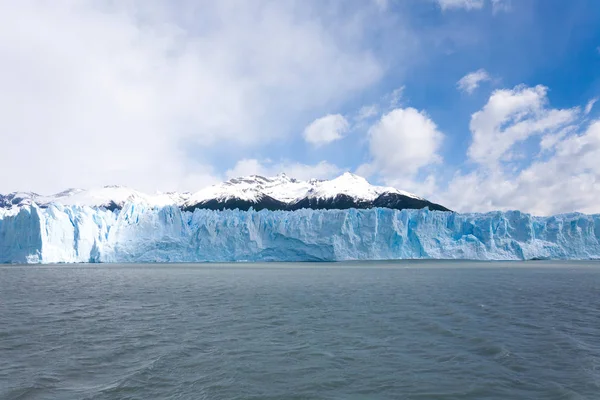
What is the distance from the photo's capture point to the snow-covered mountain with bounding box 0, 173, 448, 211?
445ft

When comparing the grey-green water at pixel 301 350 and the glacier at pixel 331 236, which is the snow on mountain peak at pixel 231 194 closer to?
the glacier at pixel 331 236

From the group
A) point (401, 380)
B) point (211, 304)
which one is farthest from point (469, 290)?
point (401, 380)

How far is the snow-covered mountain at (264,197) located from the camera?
135750 mm

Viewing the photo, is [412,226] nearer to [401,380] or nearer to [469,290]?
[469,290]

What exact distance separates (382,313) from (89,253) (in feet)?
182

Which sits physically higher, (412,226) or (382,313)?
(412,226)

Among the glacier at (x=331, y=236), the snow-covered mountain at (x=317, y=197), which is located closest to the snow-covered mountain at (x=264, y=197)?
the snow-covered mountain at (x=317, y=197)

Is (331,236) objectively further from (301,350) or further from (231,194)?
(231,194)

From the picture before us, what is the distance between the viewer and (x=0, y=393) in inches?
244

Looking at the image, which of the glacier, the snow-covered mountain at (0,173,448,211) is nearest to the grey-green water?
the glacier

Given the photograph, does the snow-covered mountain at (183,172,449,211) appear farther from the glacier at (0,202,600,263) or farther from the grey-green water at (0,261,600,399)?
the grey-green water at (0,261,600,399)

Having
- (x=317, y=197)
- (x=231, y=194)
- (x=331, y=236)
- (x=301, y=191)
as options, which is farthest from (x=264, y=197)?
(x=331, y=236)

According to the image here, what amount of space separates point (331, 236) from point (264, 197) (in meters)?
101

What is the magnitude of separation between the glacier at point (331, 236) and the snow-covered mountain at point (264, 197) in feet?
165
